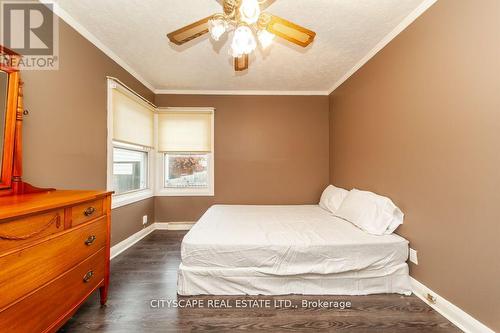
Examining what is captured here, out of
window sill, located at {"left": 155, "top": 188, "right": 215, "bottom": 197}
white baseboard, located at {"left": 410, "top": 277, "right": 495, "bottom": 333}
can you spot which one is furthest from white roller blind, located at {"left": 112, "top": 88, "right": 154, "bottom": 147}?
white baseboard, located at {"left": 410, "top": 277, "right": 495, "bottom": 333}

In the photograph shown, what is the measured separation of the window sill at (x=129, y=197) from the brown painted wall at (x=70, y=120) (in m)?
0.12

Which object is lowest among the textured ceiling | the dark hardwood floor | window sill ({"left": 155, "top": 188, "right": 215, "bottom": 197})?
the dark hardwood floor

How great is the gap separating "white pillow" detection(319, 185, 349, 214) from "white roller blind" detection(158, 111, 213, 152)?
211cm

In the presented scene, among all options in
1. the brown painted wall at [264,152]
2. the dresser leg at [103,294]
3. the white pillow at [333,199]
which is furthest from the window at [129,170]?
the white pillow at [333,199]

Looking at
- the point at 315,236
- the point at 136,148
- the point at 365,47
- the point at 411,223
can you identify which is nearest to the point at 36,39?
the point at 136,148

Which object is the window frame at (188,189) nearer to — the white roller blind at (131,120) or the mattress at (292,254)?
the white roller blind at (131,120)

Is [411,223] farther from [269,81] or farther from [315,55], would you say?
[269,81]

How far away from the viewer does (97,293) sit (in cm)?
197

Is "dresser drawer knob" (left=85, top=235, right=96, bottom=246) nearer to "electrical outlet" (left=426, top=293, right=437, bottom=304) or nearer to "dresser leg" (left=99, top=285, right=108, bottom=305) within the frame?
"dresser leg" (left=99, top=285, right=108, bottom=305)

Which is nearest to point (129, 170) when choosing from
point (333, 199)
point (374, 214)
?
point (333, 199)

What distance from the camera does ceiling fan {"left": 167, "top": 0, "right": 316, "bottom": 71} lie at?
124 cm

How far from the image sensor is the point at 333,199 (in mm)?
3131

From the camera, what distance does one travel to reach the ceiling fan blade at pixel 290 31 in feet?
4.58

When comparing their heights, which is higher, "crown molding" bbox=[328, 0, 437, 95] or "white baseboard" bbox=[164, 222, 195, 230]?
"crown molding" bbox=[328, 0, 437, 95]
